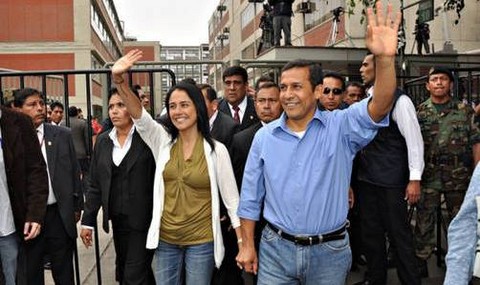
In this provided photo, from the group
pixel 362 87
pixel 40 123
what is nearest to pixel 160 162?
pixel 40 123

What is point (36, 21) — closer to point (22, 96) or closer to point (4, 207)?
point (22, 96)

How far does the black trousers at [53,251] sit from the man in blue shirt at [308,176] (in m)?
1.79

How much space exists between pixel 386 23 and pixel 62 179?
8.52ft

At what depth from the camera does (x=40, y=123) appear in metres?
3.97

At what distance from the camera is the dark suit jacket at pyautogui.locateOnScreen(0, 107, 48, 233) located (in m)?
3.45

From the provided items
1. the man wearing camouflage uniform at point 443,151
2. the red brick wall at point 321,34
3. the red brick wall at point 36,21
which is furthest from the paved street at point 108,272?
the red brick wall at point 36,21

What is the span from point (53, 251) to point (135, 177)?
37.9 inches

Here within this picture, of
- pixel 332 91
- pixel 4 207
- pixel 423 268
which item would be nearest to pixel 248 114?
pixel 332 91

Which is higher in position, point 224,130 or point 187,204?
point 224,130

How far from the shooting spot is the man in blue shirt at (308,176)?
2691mm

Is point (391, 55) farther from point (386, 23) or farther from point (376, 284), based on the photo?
point (376, 284)

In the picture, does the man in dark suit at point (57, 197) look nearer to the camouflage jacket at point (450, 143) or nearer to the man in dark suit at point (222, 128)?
the man in dark suit at point (222, 128)

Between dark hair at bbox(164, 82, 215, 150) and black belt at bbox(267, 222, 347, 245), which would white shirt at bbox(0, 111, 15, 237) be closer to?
dark hair at bbox(164, 82, 215, 150)

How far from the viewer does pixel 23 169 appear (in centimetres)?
350
